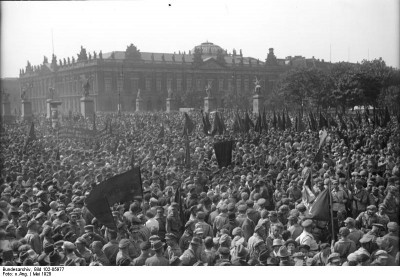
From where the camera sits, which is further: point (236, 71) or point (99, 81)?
point (236, 71)

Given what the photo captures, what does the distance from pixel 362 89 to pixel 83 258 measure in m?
46.4

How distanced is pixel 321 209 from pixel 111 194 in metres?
3.53

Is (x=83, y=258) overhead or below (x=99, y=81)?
below

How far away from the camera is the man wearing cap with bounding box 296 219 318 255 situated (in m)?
7.44

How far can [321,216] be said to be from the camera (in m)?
7.96

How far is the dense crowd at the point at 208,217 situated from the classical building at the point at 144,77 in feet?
203

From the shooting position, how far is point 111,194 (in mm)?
8641

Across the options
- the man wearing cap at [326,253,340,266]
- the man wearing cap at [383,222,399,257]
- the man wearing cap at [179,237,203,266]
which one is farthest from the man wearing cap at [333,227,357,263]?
the man wearing cap at [179,237,203,266]

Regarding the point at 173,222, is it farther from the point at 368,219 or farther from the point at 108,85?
the point at 108,85

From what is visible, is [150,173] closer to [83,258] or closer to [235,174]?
[235,174]

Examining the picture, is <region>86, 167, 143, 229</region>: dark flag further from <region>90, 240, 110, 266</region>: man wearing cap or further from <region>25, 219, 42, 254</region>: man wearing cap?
<region>25, 219, 42, 254</region>: man wearing cap

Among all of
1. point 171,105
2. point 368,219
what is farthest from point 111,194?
point 171,105

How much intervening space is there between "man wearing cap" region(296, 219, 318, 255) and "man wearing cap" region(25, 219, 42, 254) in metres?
4.03
